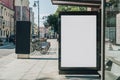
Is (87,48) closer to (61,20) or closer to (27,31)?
(61,20)

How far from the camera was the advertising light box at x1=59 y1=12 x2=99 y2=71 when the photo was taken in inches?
474

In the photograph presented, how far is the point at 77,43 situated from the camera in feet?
39.9

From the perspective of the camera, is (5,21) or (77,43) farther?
(5,21)

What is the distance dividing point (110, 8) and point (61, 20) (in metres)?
6.23

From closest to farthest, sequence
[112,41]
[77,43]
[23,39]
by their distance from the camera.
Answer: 1. [112,41]
2. [77,43]
3. [23,39]

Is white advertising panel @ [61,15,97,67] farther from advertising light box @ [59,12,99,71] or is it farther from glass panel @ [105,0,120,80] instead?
glass panel @ [105,0,120,80]

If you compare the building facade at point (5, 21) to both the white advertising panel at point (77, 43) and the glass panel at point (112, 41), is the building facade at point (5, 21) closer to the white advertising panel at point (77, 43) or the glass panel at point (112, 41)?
the white advertising panel at point (77, 43)

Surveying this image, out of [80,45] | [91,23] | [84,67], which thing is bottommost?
[84,67]

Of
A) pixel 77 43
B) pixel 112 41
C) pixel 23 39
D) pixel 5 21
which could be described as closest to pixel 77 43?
pixel 77 43

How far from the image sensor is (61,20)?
474 inches

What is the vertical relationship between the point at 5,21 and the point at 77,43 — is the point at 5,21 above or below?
above

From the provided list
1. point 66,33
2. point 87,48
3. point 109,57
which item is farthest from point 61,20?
point 109,57

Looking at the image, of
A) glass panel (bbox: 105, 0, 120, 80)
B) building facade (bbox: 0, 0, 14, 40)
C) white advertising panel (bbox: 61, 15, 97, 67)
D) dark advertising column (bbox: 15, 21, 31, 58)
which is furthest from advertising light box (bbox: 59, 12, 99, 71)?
building facade (bbox: 0, 0, 14, 40)

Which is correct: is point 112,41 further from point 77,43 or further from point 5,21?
point 5,21
